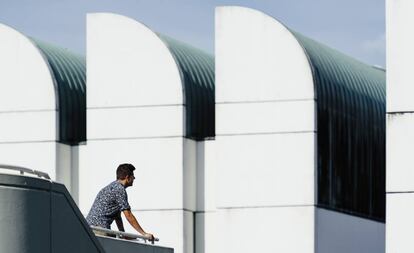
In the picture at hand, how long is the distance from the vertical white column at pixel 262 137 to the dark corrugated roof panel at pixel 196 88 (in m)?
1.46

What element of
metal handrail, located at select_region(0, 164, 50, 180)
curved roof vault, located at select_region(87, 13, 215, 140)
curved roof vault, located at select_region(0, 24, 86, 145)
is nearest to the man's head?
metal handrail, located at select_region(0, 164, 50, 180)

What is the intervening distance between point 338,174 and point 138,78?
7.26 metres

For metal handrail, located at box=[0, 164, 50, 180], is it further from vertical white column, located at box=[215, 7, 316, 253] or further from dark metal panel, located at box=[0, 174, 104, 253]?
vertical white column, located at box=[215, 7, 316, 253]

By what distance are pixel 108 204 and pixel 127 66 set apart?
29.4 metres

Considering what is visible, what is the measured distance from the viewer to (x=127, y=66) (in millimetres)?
50031

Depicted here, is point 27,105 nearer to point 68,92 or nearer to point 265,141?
point 68,92

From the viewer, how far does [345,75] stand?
172ft

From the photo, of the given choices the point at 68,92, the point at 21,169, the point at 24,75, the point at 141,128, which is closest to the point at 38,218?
the point at 21,169

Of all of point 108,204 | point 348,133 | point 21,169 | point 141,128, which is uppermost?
point 141,128

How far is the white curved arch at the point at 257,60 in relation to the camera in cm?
4787

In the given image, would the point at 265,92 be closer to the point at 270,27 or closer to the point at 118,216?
the point at 270,27
